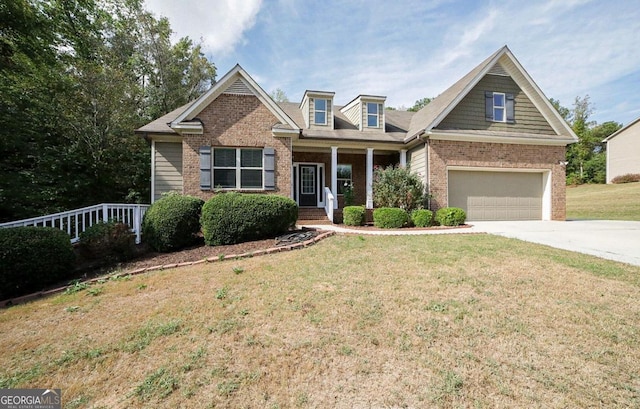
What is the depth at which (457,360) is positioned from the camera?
2.81 meters

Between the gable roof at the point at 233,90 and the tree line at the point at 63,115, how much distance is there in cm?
488

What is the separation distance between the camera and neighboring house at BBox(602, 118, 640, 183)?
2638 centimetres

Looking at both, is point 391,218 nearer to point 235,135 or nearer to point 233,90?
point 235,135

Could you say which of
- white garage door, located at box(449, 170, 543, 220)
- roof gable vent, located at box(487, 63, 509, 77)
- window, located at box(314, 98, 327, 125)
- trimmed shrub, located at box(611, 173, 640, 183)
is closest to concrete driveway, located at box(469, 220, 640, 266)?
white garage door, located at box(449, 170, 543, 220)

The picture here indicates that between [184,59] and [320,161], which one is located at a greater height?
[184,59]

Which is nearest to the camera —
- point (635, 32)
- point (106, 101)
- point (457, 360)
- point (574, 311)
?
point (457, 360)

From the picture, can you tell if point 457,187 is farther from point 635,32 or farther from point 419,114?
point 635,32

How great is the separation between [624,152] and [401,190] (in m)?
30.6

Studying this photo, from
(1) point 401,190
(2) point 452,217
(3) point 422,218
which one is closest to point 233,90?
(1) point 401,190


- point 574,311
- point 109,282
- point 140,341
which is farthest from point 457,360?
point 109,282

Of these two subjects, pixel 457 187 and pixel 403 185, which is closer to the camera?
pixel 403 185

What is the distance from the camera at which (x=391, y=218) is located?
10.6m

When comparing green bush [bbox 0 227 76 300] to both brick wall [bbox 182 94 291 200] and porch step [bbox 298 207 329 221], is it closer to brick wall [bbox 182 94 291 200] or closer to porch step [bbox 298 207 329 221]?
brick wall [bbox 182 94 291 200]

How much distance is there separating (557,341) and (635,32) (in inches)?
513
